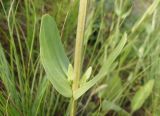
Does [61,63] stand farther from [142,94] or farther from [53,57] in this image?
[142,94]

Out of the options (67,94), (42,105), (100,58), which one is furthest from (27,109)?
(100,58)

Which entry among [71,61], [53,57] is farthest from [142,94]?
[53,57]

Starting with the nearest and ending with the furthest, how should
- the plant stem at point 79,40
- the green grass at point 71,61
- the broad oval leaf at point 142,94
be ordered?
the plant stem at point 79,40, the green grass at point 71,61, the broad oval leaf at point 142,94

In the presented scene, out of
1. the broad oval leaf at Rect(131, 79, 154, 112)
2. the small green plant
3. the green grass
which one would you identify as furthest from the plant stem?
the broad oval leaf at Rect(131, 79, 154, 112)

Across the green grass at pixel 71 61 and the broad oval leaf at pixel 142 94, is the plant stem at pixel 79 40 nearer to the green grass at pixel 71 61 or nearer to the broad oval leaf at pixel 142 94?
the green grass at pixel 71 61

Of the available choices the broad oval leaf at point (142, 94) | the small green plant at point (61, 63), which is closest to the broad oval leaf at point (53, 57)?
the small green plant at point (61, 63)

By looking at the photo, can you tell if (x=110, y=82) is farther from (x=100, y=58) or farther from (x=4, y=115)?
(x=4, y=115)
